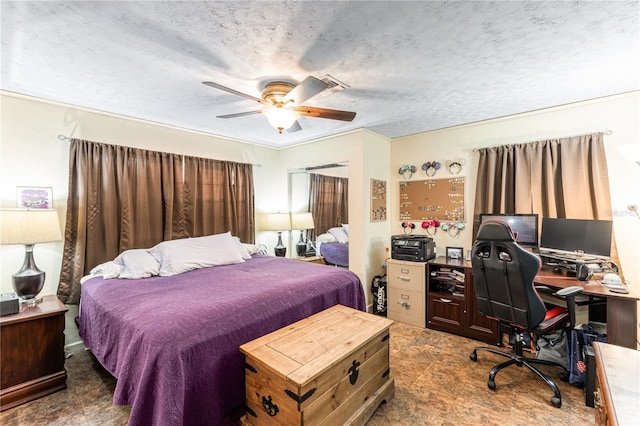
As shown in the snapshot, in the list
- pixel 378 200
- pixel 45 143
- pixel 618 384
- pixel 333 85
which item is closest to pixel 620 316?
pixel 618 384

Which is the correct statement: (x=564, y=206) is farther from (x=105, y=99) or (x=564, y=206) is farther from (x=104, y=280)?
(x=105, y=99)

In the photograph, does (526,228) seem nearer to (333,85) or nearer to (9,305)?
(333,85)

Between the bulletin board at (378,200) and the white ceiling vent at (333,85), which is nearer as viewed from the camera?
the white ceiling vent at (333,85)

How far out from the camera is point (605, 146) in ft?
8.68

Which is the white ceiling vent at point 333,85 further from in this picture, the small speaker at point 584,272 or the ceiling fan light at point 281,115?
the small speaker at point 584,272

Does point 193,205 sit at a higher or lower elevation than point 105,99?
lower

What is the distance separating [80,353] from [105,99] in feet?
8.03

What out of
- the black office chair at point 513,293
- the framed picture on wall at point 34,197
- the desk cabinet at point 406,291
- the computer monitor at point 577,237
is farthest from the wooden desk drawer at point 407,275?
the framed picture on wall at point 34,197

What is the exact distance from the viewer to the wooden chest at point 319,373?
1440 mm

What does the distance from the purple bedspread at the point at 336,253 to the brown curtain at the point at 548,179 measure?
5.48 feet

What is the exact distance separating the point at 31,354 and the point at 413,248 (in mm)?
3581

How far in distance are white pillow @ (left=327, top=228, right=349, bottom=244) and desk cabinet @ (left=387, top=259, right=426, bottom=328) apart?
2.18ft

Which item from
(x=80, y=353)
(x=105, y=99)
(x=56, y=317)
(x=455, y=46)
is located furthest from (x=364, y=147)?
(x=80, y=353)

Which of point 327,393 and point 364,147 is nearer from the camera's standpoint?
point 327,393
